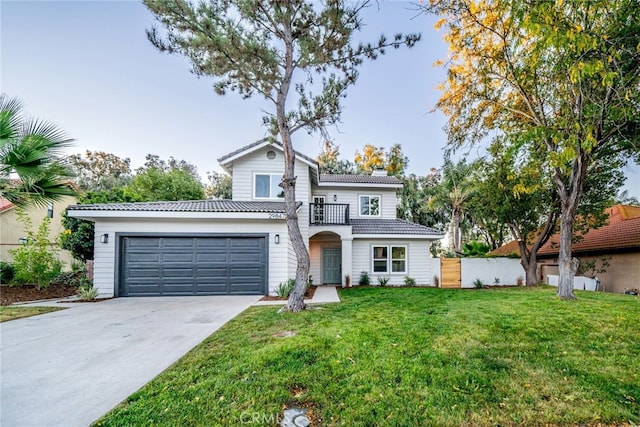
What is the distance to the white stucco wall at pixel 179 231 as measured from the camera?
9820 mm

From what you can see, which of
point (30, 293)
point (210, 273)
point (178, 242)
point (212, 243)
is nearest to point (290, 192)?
point (212, 243)

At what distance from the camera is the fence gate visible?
14.5 meters

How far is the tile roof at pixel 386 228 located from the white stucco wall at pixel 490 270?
7.90ft

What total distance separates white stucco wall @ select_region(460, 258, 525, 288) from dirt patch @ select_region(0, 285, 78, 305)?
16652 millimetres

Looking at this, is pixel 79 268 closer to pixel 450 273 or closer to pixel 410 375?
pixel 410 375

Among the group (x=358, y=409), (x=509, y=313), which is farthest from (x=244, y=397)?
(x=509, y=313)

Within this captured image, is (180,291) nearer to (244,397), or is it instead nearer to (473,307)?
(244,397)

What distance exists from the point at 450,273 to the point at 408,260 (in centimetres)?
220

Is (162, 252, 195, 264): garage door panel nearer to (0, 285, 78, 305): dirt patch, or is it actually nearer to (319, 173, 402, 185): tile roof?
(0, 285, 78, 305): dirt patch

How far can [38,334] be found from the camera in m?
5.46

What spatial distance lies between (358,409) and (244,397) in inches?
44.8

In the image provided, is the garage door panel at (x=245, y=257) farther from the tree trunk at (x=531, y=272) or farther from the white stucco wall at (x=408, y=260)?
the tree trunk at (x=531, y=272)

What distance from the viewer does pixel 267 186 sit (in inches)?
530

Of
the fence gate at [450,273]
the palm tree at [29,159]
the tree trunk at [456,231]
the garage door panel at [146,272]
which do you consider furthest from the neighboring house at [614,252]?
the palm tree at [29,159]
